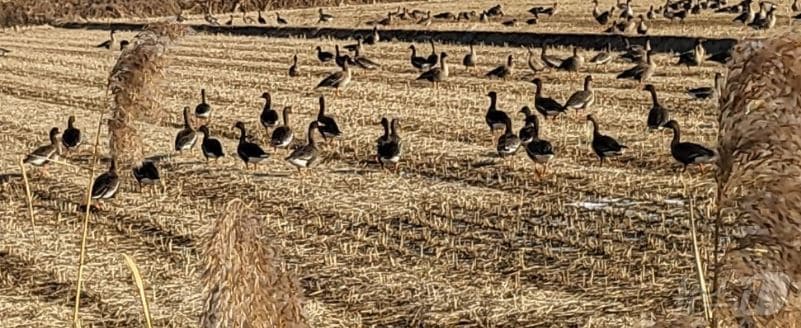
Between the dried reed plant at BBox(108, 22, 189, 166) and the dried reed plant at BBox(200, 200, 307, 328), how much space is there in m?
1.99

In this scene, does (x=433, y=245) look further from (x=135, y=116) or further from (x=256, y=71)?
(x=256, y=71)

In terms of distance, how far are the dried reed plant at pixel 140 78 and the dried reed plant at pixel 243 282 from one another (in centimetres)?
199

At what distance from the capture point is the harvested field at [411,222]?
10.6m

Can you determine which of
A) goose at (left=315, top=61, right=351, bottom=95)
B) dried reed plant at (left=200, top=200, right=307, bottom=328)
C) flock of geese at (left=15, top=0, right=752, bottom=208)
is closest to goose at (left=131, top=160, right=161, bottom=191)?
flock of geese at (left=15, top=0, right=752, bottom=208)

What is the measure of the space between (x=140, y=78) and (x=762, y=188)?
311 centimetres

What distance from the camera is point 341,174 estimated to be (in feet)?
58.7

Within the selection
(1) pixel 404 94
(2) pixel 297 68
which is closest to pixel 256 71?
(2) pixel 297 68

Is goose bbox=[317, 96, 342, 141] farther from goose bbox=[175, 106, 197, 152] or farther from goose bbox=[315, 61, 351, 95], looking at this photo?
goose bbox=[315, 61, 351, 95]

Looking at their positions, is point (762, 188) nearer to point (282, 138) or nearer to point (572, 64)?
point (282, 138)

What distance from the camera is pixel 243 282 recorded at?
2.88 metres

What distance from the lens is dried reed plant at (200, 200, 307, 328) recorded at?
285 centimetres

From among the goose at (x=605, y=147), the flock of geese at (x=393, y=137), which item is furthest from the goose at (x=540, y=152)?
the goose at (x=605, y=147)

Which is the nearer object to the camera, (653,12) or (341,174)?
(341,174)

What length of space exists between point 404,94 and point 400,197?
497 inches
